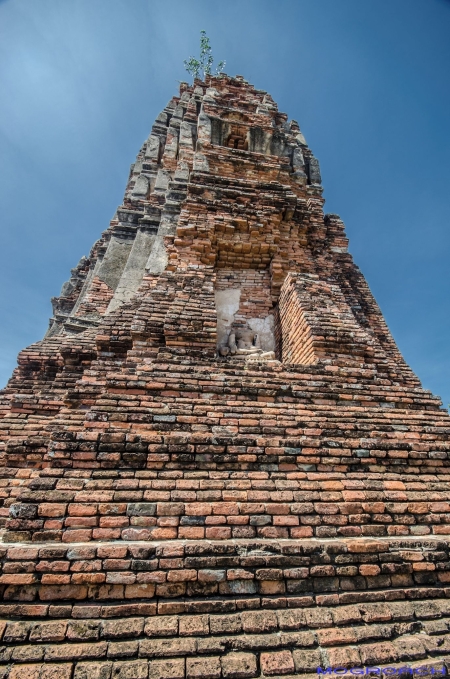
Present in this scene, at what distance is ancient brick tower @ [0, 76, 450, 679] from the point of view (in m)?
2.10

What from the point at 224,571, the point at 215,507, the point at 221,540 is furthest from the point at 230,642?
the point at 215,507

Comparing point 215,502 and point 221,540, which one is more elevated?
point 215,502

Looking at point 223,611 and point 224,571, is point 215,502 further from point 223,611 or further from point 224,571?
point 223,611

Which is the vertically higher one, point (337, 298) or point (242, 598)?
point (337, 298)

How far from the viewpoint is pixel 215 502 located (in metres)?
2.70

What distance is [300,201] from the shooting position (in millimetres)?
7113

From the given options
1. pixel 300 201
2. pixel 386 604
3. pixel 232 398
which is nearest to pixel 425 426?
pixel 386 604

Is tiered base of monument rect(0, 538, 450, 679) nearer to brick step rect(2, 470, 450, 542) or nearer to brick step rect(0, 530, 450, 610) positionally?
brick step rect(0, 530, 450, 610)

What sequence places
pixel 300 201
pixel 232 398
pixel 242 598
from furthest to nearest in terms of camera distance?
1. pixel 300 201
2. pixel 232 398
3. pixel 242 598

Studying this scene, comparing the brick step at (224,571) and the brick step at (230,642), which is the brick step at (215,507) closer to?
the brick step at (224,571)

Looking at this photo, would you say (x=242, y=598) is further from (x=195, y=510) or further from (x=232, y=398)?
(x=232, y=398)

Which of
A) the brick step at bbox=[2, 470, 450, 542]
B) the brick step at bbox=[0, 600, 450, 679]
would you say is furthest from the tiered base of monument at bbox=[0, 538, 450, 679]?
the brick step at bbox=[2, 470, 450, 542]

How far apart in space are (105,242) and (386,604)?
1109cm

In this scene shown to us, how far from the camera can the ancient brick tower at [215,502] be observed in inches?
82.5
